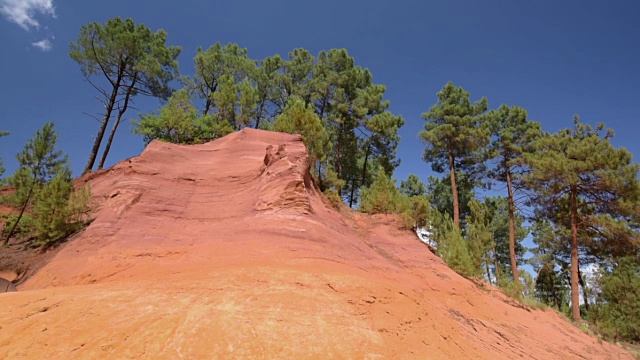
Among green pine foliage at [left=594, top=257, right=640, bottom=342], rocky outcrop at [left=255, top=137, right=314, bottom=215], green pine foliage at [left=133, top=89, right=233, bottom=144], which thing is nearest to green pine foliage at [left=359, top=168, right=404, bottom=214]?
rocky outcrop at [left=255, top=137, right=314, bottom=215]

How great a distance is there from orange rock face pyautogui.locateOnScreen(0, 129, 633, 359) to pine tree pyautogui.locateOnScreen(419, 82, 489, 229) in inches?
631

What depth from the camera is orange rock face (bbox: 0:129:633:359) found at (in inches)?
151

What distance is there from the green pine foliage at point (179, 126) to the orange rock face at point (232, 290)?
306 inches

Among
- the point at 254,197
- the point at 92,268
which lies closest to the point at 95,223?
the point at 92,268

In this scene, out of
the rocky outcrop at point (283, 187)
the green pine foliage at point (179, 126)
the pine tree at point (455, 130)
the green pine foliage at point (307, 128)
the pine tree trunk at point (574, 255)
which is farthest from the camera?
the pine tree at point (455, 130)

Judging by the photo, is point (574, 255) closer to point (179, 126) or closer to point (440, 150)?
point (440, 150)

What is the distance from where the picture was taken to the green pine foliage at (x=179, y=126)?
63.9 feet

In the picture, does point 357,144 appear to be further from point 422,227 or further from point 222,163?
point 222,163

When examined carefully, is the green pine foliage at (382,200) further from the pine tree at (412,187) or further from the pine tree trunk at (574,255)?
the pine tree at (412,187)

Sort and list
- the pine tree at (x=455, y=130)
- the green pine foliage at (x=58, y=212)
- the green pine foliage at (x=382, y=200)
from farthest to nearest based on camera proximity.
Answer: the pine tree at (x=455, y=130)
the green pine foliage at (x=382, y=200)
the green pine foliage at (x=58, y=212)

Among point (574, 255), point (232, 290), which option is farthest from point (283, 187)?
point (574, 255)

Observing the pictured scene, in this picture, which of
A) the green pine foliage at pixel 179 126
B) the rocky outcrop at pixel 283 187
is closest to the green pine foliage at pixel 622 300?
the rocky outcrop at pixel 283 187

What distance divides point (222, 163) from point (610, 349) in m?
17.5

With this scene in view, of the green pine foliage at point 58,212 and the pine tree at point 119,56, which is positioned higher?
the pine tree at point 119,56
